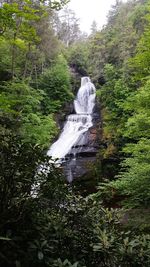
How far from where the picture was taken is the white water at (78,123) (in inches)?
641

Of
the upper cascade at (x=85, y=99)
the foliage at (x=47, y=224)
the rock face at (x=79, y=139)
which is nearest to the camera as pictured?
the foliage at (x=47, y=224)

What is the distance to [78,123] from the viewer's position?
61.9 ft

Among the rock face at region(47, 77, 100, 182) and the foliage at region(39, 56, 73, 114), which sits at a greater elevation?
the foliage at region(39, 56, 73, 114)

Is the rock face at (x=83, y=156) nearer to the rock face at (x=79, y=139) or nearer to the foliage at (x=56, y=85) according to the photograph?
the rock face at (x=79, y=139)

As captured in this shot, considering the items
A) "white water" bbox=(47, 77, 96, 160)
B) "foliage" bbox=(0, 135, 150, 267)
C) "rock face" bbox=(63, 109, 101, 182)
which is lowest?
"foliage" bbox=(0, 135, 150, 267)

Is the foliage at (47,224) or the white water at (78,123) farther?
the white water at (78,123)

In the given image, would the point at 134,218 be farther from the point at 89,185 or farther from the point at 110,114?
the point at 110,114

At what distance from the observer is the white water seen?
1628 cm

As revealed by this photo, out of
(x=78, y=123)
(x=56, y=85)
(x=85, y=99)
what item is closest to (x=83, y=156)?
(x=78, y=123)

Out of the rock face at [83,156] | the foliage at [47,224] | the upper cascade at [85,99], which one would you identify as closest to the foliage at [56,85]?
the upper cascade at [85,99]

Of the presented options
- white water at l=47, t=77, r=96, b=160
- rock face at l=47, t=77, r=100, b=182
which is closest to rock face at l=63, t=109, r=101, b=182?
rock face at l=47, t=77, r=100, b=182

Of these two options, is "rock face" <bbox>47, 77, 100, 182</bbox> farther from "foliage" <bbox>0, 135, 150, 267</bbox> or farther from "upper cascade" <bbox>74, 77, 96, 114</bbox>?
"foliage" <bbox>0, 135, 150, 267</bbox>

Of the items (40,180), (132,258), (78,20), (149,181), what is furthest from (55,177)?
(78,20)

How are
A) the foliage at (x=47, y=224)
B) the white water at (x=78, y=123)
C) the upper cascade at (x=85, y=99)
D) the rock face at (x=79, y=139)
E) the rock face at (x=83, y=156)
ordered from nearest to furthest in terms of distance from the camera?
1. the foliage at (x=47, y=224)
2. the rock face at (x=83, y=156)
3. the rock face at (x=79, y=139)
4. the white water at (x=78, y=123)
5. the upper cascade at (x=85, y=99)
